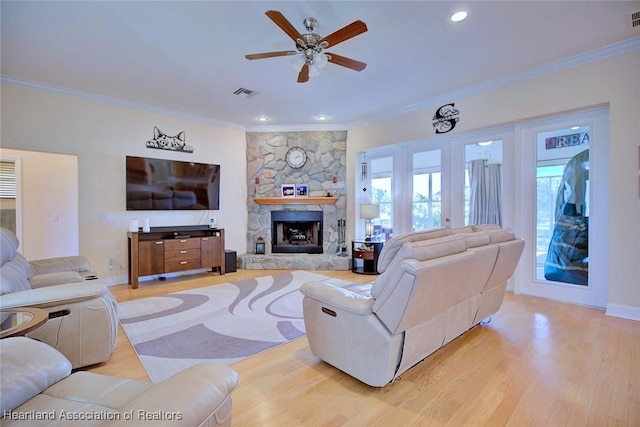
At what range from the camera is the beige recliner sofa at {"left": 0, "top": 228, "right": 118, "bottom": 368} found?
1.89 metres

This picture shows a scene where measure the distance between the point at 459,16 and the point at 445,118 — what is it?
6.61 feet

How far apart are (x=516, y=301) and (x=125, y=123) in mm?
6229

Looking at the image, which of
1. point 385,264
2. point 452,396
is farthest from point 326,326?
point 452,396

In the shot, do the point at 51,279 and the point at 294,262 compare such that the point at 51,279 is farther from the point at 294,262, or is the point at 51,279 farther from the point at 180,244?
the point at 294,262

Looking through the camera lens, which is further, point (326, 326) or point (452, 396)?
point (326, 326)

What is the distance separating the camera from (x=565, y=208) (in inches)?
143

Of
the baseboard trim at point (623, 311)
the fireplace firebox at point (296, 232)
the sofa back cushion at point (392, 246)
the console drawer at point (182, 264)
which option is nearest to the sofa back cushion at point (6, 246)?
the console drawer at point (182, 264)

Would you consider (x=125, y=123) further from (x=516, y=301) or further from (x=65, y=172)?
(x=516, y=301)

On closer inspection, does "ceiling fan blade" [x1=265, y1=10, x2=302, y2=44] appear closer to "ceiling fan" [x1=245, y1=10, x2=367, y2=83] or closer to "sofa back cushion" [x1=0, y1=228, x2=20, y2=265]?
"ceiling fan" [x1=245, y1=10, x2=367, y2=83]

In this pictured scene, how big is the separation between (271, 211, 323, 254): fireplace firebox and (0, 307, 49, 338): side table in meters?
4.41

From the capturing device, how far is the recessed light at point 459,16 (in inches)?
99.1

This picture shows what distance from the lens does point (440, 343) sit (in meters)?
2.21

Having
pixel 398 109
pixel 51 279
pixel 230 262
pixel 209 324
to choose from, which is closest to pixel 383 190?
pixel 398 109

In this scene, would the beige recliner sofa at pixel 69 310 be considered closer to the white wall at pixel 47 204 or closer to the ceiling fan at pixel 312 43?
the ceiling fan at pixel 312 43
